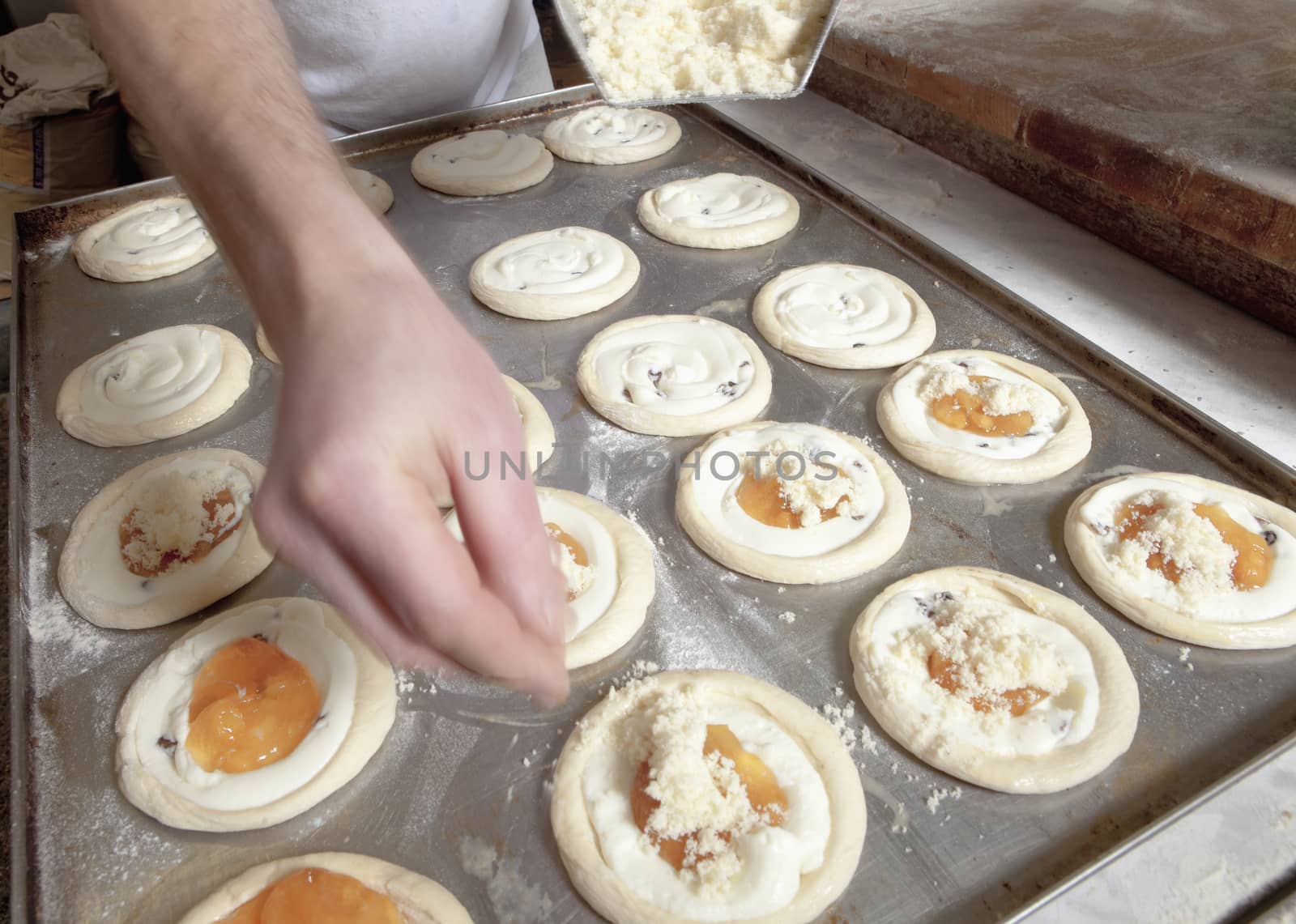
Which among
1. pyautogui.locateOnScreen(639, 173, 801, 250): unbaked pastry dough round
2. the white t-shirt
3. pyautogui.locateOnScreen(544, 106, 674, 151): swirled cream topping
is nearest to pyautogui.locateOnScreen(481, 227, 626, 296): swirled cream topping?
pyautogui.locateOnScreen(639, 173, 801, 250): unbaked pastry dough round

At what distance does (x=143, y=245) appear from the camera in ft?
9.30

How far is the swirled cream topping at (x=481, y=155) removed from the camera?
10.3 feet

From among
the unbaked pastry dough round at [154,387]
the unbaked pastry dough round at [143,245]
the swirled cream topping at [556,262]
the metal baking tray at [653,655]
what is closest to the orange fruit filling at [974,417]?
the metal baking tray at [653,655]

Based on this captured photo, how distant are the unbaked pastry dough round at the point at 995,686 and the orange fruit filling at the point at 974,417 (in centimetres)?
46

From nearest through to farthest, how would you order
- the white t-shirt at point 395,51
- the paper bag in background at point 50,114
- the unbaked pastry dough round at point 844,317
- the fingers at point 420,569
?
the fingers at point 420,569
the unbaked pastry dough round at point 844,317
the white t-shirt at point 395,51
the paper bag in background at point 50,114

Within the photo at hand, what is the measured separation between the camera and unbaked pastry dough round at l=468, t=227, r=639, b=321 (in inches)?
102

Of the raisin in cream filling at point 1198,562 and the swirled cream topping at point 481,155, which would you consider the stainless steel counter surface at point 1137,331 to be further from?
the swirled cream topping at point 481,155

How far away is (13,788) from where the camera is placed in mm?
1519

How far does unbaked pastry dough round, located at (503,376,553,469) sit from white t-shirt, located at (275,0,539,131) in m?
1.48

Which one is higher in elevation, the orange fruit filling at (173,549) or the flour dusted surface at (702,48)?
the flour dusted surface at (702,48)

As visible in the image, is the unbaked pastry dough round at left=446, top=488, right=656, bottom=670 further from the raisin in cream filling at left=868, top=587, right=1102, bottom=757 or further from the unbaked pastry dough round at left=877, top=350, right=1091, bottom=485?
the unbaked pastry dough round at left=877, top=350, right=1091, bottom=485

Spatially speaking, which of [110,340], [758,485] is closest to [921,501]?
[758,485]

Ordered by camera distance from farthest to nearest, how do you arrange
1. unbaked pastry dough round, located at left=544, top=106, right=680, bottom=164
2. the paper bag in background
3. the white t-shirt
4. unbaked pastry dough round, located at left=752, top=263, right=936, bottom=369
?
the paper bag in background
unbaked pastry dough round, located at left=544, top=106, right=680, bottom=164
the white t-shirt
unbaked pastry dough round, located at left=752, top=263, right=936, bottom=369

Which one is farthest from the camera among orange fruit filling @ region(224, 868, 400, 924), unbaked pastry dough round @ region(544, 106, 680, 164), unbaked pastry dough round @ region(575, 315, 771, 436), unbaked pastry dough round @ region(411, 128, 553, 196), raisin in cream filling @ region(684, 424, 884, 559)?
unbaked pastry dough round @ region(544, 106, 680, 164)
